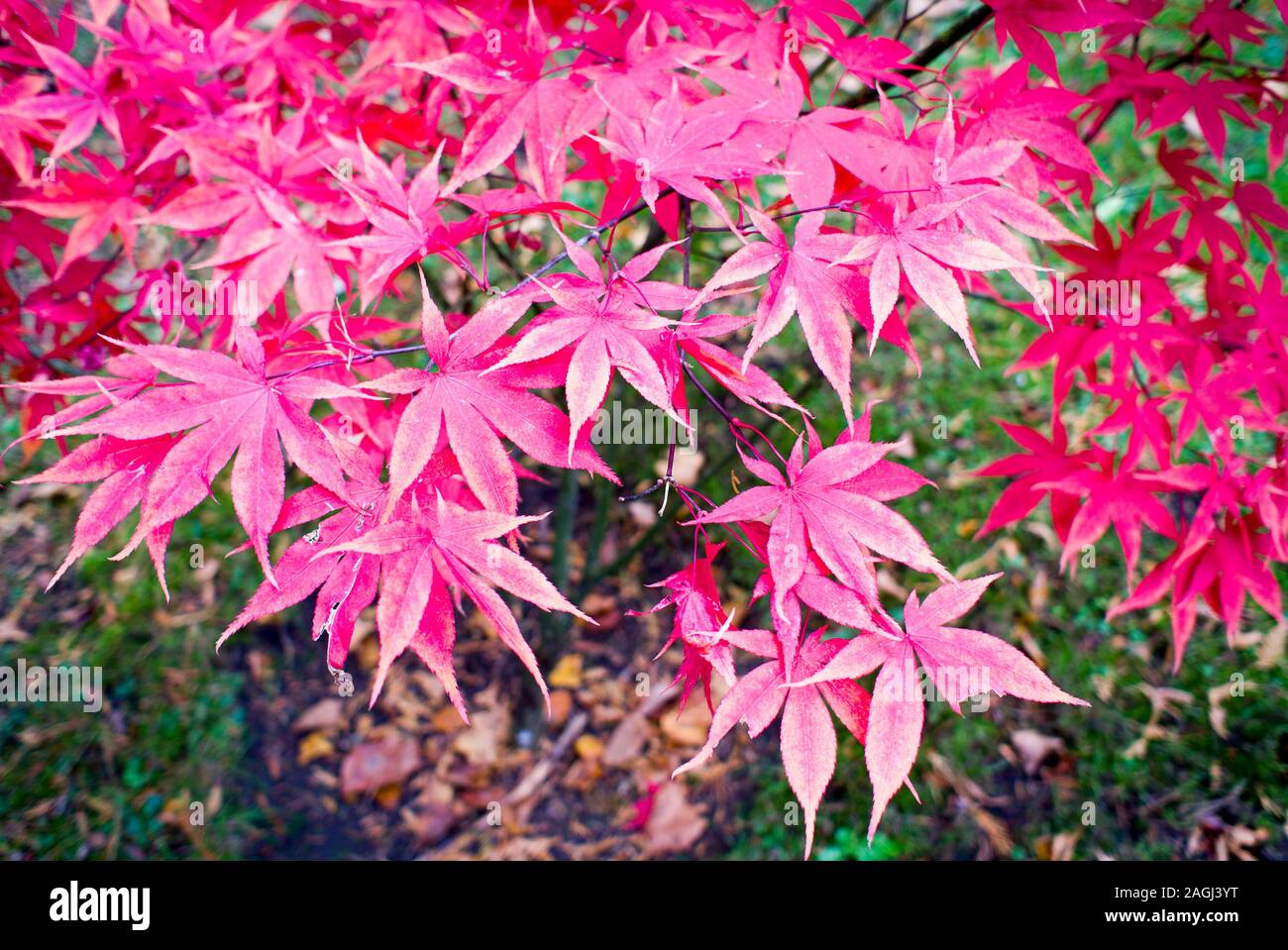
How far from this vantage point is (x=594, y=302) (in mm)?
971

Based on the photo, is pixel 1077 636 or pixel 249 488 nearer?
pixel 249 488

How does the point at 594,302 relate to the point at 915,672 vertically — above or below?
above

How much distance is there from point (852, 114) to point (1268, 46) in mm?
3750

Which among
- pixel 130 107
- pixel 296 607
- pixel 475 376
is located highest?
pixel 130 107

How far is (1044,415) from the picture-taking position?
305cm

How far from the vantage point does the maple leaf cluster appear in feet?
3.13

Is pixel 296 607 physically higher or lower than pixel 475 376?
lower

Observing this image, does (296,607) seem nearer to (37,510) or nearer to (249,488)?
(37,510)

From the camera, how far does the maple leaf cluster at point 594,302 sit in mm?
953

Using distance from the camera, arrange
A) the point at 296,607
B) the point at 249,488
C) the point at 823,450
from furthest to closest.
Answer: the point at 296,607 < the point at 823,450 < the point at 249,488

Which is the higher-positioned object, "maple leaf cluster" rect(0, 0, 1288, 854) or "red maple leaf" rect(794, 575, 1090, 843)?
"maple leaf cluster" rect(0, 0, 1288, 854)

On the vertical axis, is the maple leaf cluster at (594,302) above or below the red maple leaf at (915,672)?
above

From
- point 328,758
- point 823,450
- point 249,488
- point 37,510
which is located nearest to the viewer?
point 249,488

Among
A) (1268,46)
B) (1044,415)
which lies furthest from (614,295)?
(1268,46)
